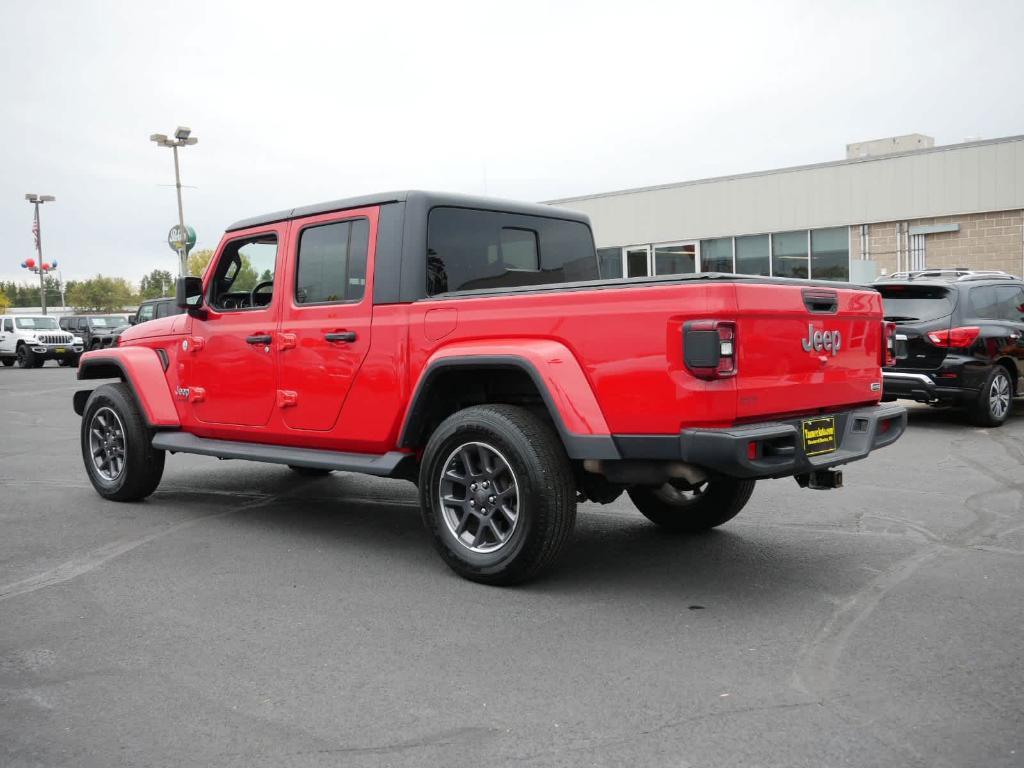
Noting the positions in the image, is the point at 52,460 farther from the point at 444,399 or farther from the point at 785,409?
the point at 785,409

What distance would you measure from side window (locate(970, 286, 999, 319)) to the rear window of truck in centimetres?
600

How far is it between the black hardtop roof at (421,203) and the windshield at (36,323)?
31.4 m

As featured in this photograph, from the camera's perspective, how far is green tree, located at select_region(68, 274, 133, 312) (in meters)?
129

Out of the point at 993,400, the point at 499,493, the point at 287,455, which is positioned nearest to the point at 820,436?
the point at 499,493

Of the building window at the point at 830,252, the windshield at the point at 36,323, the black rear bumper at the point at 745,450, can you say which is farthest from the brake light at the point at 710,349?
the windshield at the point at 36,323

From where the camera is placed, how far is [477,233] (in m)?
5.81

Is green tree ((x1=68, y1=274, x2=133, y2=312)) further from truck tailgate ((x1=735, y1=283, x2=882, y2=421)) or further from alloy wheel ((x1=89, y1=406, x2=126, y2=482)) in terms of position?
truck tailgate ((x1=735, y1=283, x2=882, y2=421))

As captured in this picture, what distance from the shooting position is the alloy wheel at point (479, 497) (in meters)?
4.82

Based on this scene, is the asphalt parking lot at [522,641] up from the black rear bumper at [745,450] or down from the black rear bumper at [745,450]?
down

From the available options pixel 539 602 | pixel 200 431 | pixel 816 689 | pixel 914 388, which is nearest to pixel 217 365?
pixel 200 431

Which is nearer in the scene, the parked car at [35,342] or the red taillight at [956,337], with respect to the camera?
the red taillight at [956,337]

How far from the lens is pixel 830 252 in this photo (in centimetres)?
2505

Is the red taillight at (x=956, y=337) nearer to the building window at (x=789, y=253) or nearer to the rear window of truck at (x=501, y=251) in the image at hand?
the rear window of truck at (x=501, y=251)

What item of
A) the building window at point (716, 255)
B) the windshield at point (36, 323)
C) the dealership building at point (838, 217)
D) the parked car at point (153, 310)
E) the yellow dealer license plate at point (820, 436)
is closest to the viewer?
the yellow dealer license plate at point (820, 436)
